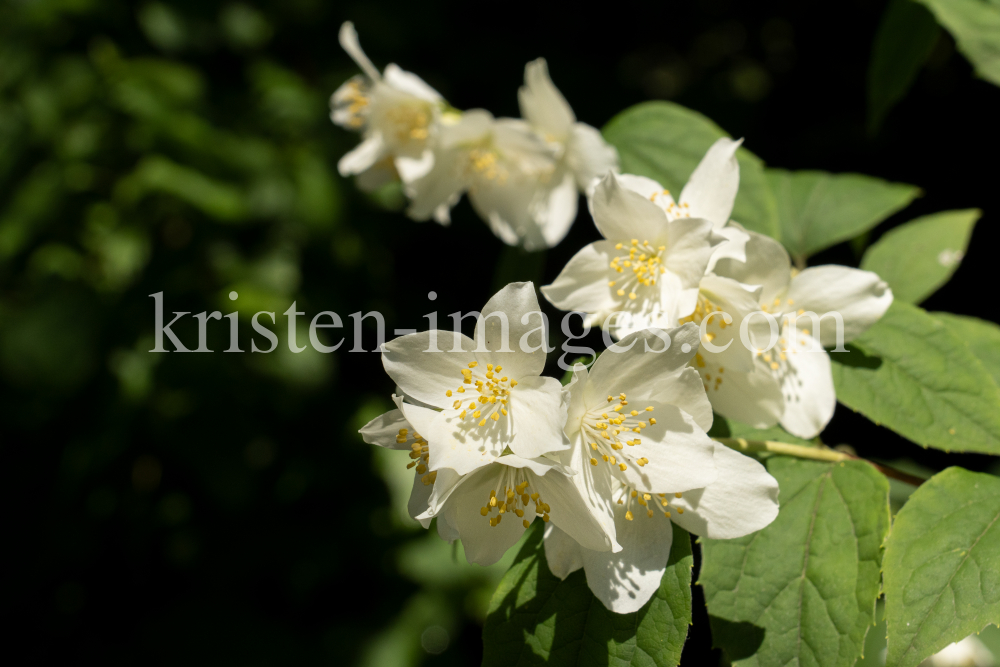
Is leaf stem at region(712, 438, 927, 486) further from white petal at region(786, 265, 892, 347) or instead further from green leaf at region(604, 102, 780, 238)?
green leaf at region(604, 102, 780, 238)

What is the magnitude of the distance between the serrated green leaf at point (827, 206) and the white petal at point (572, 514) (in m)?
0.90

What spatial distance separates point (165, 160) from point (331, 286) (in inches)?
25.9

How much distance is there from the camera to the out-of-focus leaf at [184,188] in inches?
82.0

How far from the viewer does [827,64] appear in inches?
107

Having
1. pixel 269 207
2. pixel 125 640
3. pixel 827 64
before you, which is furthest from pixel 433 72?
pixel 125 640

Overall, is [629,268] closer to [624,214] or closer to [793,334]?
[624,214]

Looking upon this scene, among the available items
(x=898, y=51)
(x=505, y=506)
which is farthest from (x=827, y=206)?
(x=505, y=506)

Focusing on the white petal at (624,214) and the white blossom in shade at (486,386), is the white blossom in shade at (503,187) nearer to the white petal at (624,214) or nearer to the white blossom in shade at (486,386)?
the white petal at (624,214)

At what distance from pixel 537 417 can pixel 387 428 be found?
0.22m

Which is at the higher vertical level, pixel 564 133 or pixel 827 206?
pixel 564 133

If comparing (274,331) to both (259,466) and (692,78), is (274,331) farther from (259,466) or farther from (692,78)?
(692,78)

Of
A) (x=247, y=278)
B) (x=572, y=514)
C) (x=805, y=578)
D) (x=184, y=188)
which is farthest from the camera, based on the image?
(x=247, y=278)

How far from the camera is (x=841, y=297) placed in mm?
1156

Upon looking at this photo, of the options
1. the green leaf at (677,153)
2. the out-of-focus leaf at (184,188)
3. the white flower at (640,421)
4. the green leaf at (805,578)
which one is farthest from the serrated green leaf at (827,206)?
the out-of-focus leaf at (184,188)
